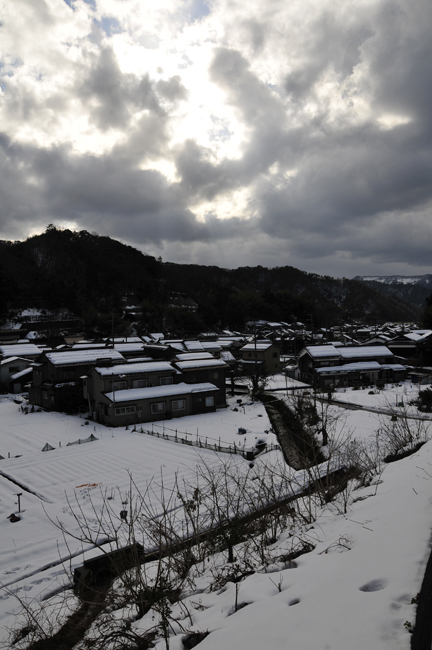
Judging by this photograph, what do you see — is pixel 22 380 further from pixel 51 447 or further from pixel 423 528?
pixel 423 528

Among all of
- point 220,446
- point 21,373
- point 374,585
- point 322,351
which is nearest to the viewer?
point 374,585

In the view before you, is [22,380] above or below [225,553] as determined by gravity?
below

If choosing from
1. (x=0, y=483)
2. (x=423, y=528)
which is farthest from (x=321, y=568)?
(x=0, y=483)

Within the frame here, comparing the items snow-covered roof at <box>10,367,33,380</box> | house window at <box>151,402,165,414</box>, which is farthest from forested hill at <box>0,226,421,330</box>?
house window at <box>151,402,165,414</box>

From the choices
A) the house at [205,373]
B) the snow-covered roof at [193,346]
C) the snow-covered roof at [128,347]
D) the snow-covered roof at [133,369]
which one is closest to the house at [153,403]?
the house at [205,373]

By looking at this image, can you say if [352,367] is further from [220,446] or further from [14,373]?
[14,373]

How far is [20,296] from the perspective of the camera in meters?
63.8

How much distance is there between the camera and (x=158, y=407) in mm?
21844

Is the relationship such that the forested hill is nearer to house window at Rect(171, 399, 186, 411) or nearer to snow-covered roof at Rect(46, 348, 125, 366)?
snow-covered roof at Rect(46, 348, 125, 366)

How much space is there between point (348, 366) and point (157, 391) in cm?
1865

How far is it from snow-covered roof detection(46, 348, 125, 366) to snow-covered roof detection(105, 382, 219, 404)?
460 centimetres

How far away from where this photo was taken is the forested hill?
2574 inches

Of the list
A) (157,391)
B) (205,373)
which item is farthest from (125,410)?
(205,373)

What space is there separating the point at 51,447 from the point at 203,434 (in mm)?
7215
